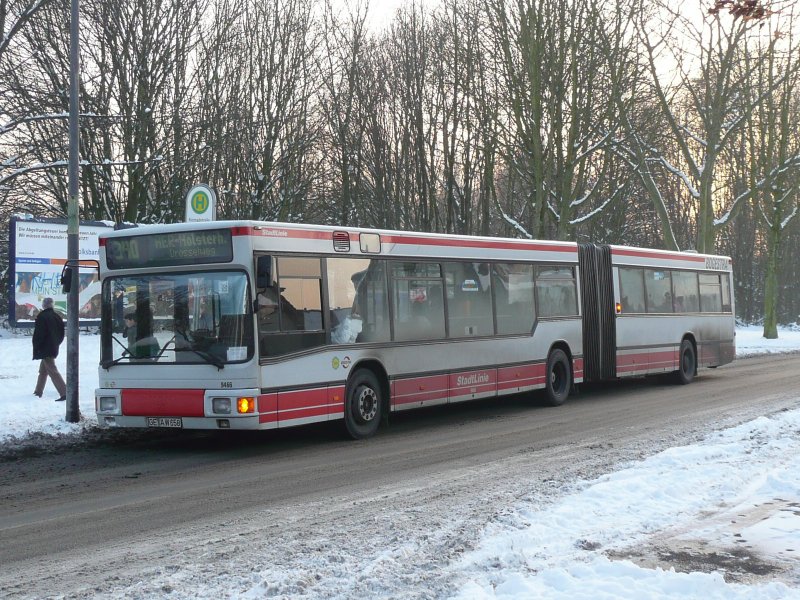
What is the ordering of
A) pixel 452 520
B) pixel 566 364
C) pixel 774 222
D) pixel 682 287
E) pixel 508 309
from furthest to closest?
pixel 774 222, pixel 682 287, pixel 566 364, pixel 508 309, pixel 452 520

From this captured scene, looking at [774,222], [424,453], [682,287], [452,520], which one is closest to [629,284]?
Answer: [682,287]

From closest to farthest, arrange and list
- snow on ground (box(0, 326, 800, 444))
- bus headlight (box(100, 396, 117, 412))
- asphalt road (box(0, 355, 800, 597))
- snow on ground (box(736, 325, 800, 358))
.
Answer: asphalt road (box(0, 355, 800, 597))
bus headlight (box(100, 396, 117, 412))
snow on ground (box(0, 326, 800, 444))
snow on ground (box(736, 325, 800, 358))

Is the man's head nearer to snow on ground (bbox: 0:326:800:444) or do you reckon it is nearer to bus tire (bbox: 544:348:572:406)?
snow on ground (bbox: 0:326:800:444)

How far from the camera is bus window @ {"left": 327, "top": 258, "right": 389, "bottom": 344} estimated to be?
12.5 metres

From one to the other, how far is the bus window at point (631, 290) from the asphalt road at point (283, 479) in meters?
3.36

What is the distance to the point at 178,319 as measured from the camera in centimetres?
1157

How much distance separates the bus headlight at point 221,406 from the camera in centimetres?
1112

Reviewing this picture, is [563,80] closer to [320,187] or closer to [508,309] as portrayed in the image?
[320,187]

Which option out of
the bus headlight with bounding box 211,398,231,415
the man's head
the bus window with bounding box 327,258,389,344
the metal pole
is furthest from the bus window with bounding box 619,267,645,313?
the metal pole

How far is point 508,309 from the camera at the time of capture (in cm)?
1611

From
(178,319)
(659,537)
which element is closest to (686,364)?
(178,319)

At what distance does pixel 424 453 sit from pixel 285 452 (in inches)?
70.2

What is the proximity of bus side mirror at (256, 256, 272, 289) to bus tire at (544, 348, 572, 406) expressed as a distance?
7.38 metres

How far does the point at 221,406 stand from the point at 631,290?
434 inches
